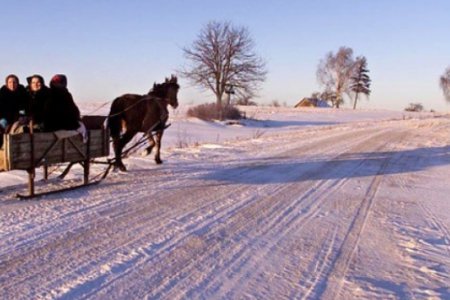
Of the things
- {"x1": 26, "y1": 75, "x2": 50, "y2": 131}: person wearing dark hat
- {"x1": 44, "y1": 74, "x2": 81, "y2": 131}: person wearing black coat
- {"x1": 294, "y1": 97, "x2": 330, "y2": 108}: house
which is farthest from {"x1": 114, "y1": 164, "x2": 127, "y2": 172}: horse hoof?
{"x1": 294, "y1": 97, "x2": 330, "y2": 108}: house

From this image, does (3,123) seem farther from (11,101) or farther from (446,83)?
(446,83)

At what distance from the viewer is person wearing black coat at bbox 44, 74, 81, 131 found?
24.5ft

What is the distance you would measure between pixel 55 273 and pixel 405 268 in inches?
129

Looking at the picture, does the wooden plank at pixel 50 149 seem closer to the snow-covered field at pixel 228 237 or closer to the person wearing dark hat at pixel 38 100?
the person wearing dark hat at pixel 38 100

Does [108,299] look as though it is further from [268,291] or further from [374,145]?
[374,145]

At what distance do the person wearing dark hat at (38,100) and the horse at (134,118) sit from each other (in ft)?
7.43

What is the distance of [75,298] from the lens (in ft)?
12.2

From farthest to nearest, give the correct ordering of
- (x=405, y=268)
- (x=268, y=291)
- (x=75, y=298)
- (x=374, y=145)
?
(x=374, y=145)
(x=405, y=268)
(x=268, y=291)
(x=75, y=298)

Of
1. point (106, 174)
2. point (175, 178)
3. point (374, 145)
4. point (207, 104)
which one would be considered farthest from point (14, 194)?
point (207, 104)

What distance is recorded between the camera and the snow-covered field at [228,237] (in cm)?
407

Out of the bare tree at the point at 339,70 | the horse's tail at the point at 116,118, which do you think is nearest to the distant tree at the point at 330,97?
the bare tree at the point at 339,70

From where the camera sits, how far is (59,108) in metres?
7.54

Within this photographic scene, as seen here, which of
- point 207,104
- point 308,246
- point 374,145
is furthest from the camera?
point 207,104

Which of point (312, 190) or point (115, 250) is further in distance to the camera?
point (312, 190)
